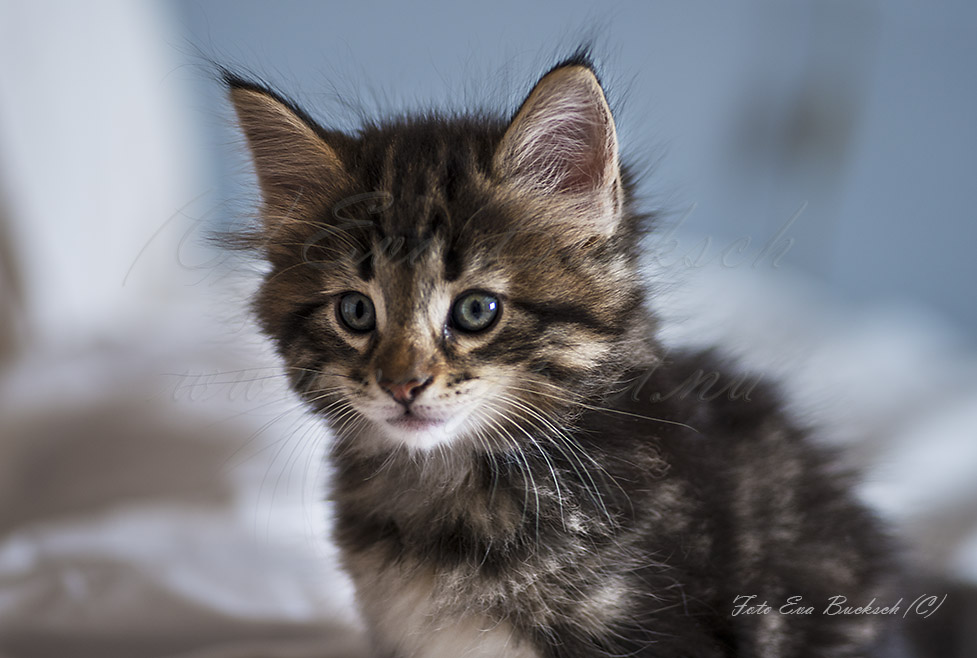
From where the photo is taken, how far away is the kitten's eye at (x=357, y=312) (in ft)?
3.36

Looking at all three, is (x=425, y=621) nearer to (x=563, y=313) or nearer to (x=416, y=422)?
(x=416, y=422)

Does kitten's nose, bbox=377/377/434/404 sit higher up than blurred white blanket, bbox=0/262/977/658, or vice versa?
kitten's nose, bbox=377/377/434/404

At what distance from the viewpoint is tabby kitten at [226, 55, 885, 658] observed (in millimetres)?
988

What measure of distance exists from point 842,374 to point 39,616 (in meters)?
1.85

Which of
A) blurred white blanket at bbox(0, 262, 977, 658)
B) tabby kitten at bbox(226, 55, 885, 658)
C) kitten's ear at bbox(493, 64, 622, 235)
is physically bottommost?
blurred white blanket at bbox(0, 262, 977, 658)

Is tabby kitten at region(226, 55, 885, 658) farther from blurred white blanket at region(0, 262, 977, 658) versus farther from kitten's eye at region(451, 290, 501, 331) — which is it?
blurred white blanket at region(0, 262, 977, 658)

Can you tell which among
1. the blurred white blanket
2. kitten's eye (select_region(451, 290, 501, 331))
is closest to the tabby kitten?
kitten's eye (select_region(451, 290, 501, 331))

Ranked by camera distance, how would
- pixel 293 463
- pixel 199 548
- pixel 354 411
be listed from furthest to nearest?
pixel 293 463, pixel 199 548, pixel 354 411

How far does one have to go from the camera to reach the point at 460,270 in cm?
99

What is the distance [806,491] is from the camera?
1152 millimetres

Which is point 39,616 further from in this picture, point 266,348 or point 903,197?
point 903,197

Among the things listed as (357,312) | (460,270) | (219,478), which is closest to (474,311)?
(460,270)

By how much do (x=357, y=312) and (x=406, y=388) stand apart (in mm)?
139

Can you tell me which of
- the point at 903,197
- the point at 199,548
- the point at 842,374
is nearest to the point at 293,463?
the point at 199,548
